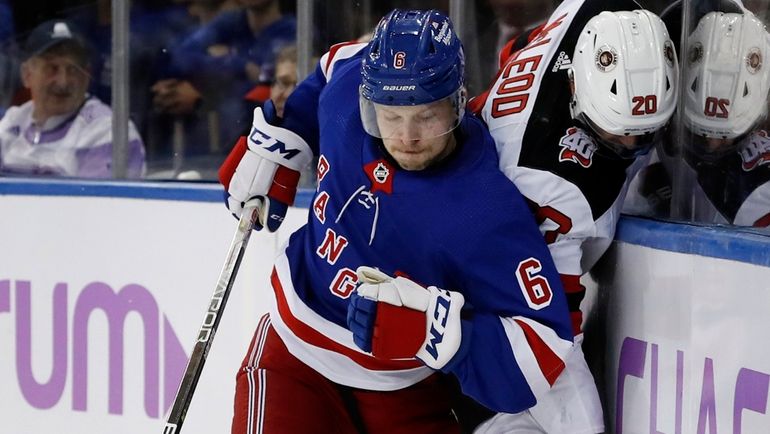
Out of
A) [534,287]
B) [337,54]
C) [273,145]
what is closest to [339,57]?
[337,54]

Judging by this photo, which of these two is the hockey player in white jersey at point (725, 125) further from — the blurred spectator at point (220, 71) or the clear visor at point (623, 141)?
the blurred spectator at point (220, 71)

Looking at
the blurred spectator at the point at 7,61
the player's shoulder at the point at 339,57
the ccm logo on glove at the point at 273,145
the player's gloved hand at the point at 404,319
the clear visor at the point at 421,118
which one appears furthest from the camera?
the blurred spectator at the point at 7,61

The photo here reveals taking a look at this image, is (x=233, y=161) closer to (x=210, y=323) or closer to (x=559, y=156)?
(x=210, y=323)

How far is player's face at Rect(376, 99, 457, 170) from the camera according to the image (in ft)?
7.19

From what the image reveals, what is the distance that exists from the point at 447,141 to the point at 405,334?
0.37 meters

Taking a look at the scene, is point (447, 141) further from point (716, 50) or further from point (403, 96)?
point (716, 50)

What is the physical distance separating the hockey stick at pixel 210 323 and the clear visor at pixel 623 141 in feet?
2.98

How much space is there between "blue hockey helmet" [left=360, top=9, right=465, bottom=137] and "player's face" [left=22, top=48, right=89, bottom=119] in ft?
6.09

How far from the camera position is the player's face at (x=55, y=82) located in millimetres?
3900

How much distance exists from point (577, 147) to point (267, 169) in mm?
827

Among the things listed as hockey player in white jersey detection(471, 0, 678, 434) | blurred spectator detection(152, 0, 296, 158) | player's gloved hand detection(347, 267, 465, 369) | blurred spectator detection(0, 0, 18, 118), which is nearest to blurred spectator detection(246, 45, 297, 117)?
blurred spectator detection(152, 0, 296, 158)

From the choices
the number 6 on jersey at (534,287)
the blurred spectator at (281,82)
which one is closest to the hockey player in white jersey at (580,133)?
the number 6 on jersey at (534,287)

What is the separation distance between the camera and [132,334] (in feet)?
11.6

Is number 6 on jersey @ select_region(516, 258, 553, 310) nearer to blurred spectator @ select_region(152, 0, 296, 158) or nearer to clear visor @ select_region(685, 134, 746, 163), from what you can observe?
clear visor @ select_region(685, 134, 746, 163)
